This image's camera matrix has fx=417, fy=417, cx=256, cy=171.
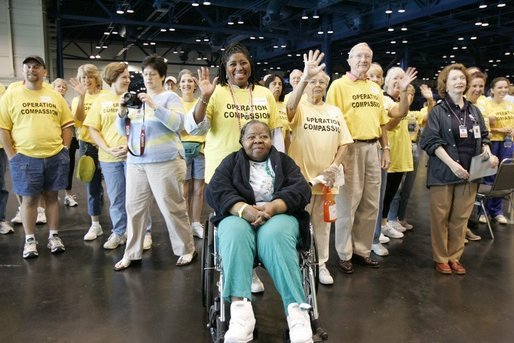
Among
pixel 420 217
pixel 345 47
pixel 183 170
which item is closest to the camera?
pixel 183 170

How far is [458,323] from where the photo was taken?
2357 millimetres

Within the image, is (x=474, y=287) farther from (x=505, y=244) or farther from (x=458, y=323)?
(x=505, y=244)

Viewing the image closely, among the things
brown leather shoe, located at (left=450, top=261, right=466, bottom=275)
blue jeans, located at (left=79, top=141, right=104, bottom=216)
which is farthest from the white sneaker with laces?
brown leather shoe, located at (left=450, top=261, right=466, bottom=275)

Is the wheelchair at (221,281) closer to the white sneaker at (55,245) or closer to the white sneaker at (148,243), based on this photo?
the white sneaker at (148,243)

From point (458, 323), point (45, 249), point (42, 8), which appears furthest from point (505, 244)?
point (42, 8)

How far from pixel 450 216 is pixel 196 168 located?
7.20 feet

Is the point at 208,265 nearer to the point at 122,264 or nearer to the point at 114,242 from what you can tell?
the point at 122,264

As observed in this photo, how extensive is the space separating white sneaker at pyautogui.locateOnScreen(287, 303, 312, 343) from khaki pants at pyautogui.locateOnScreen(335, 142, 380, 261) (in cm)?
125

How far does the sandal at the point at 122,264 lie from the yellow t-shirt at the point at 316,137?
4.86 ft

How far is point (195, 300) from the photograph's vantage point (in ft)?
8.64

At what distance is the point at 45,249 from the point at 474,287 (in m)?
3.37

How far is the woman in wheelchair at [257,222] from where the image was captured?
189 centimetres

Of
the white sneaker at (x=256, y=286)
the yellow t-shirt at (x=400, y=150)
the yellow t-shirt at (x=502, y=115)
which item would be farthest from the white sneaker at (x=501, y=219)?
the white sneaker at (x=256, y=286)

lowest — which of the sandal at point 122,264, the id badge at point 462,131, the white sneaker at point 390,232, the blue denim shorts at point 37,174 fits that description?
the sandal at point 122,264
